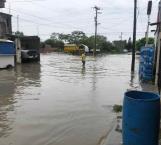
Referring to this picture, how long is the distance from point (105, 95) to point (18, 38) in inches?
924

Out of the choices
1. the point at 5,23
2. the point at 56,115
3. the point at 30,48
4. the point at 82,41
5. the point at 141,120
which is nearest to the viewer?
the point at 141,120

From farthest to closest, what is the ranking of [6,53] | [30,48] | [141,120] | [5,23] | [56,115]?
[5,23]
[30,48]
[6,53]
[56,115]
[141,120]

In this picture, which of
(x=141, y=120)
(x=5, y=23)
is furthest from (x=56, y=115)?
(x=5, y=23)

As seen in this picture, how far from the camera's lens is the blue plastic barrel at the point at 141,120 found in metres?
6.00

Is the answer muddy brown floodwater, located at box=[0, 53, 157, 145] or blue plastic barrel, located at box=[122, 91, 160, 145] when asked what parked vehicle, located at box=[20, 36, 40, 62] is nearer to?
muddy brown floodwater, located at box=[0, 53, 157, 145]

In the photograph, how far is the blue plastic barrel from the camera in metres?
6.00

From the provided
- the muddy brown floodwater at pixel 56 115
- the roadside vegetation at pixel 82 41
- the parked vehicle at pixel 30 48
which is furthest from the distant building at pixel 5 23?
the roadside vegetation at pixel 82 41

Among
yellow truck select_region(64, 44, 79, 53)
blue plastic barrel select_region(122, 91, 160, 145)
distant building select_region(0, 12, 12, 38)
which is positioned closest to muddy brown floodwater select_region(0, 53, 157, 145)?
blue plastic barrel select_region(122, 91, 160, 145)

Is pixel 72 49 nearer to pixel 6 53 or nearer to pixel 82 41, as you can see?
pixel 82 41

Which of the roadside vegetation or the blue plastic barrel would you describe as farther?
the roadside vegetation

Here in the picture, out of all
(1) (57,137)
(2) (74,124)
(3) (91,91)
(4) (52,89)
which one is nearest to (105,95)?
(3) (91,91)

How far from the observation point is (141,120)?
6.03m

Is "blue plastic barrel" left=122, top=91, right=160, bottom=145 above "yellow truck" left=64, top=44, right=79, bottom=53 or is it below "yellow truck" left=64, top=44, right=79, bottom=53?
above

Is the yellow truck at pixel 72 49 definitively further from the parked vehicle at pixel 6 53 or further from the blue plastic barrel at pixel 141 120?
the blue plastic barrel at pixel 141 120
